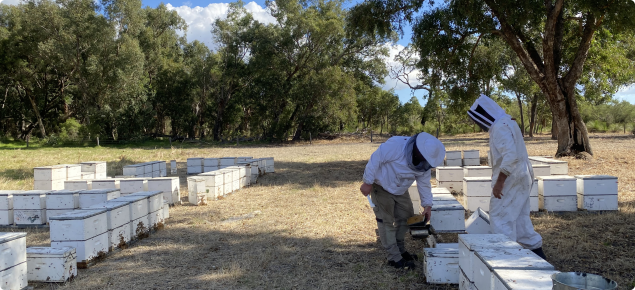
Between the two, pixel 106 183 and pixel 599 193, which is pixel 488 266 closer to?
pixel 599 193

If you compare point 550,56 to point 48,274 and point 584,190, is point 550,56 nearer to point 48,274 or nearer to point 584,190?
point 584,190

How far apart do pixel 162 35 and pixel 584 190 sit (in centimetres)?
4763

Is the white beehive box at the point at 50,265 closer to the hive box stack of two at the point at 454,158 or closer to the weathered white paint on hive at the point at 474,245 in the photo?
the weathered white paint on hive at the point at 474,245

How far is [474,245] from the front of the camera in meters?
3.69

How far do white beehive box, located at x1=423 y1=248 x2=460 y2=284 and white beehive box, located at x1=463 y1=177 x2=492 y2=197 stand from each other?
13.2 feet

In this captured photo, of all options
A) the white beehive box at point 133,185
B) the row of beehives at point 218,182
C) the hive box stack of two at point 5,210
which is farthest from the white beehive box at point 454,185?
the hive box stack of two at point 5,210

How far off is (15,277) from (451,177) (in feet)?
30.1

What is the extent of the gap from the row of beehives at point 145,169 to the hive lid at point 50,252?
8.71m

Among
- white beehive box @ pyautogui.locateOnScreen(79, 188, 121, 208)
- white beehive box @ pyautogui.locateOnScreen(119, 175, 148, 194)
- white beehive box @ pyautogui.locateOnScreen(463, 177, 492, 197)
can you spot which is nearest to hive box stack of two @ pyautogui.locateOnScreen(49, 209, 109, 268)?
white beehive box @ pyautogui.locateOnScreen(79, 188, 121, 208)

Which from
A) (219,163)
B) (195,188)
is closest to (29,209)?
(195,188)

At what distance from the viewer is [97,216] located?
5.80m

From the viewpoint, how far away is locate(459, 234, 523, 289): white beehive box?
3648mm

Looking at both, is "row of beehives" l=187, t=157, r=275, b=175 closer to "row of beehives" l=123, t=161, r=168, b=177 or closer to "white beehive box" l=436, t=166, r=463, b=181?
"row of beehives" l=123, t=161, r=168, b=177

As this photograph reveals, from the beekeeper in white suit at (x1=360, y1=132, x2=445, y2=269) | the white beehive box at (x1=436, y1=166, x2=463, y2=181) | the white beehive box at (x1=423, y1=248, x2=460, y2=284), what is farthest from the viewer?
the white beehive box at (x1=436, y1=166, x2=463, y2=181)
